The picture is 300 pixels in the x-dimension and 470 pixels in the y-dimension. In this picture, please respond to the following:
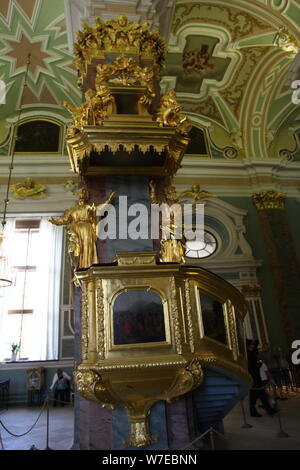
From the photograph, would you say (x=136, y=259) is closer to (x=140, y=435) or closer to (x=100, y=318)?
(x=100, y=318)

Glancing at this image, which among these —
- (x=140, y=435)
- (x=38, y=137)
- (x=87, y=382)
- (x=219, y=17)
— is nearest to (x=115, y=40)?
(x=87, y=382)

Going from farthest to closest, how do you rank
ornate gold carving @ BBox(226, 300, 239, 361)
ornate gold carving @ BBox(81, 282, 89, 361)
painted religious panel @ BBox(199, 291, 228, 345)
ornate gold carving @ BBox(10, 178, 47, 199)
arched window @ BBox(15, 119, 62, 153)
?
arched window @ BBox(15, 119, 62, 153) < ornate gold carving @ BBox(10, 178, 47, 199) < ornate gold carving @ BBox(226, 300, 239, 361) < painted religious panel @ BBox(199, 291, 228, 345) < ornate gold carving @ BBox(81, 282, 89, 361)

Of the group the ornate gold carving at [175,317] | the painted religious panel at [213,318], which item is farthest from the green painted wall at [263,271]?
the ornate gold carving at [175,317]

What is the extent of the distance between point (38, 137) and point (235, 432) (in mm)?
9202

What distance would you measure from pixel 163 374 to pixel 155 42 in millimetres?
4218

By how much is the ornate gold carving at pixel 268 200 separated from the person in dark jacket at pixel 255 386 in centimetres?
552

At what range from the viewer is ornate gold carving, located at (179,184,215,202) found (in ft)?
Answer: 34.7

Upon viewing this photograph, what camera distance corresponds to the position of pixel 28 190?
33.4 feet

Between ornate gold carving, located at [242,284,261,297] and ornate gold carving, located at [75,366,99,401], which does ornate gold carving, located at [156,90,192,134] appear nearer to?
ornate gold carving, located at [75,366,99,401]

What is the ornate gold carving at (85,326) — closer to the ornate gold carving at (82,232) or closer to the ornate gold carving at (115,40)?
the ornate gold carving at (82,232)

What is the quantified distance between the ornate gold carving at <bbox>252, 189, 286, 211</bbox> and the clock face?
1599 mm

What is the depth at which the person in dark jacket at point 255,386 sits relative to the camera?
17.9ft

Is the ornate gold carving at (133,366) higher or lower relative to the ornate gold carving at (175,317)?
lower

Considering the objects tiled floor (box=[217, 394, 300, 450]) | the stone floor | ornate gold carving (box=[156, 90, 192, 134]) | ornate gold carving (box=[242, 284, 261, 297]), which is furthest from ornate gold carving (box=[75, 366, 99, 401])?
ornate gold carving (box=[242, 284, 261, 297])
